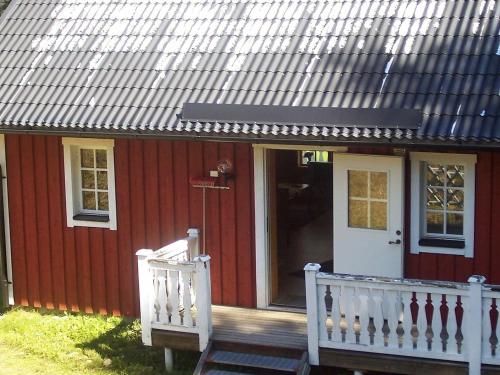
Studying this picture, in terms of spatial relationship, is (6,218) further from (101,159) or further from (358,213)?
(358,213)

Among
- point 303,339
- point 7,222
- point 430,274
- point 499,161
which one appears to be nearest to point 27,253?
point 7,222

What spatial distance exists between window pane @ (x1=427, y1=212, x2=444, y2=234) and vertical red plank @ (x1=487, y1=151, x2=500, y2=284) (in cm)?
61

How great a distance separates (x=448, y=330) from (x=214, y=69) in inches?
177

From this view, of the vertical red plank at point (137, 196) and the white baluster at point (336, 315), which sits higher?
the vertical red plank at point (137, 196)

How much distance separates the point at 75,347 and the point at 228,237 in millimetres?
2304

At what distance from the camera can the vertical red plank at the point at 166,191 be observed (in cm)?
1243

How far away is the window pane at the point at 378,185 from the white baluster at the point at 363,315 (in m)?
1.51

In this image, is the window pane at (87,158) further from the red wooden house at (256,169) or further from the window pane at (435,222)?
the window pane at (435,222)

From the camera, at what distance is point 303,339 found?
35.9 ft

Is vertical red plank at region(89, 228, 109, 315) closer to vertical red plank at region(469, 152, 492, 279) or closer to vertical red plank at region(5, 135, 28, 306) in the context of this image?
vertical red plank at region(5, 135, 28, 306)

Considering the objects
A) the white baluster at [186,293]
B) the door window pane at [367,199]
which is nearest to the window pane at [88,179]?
the white baluster at [186,293]

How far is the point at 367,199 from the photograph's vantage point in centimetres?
1143

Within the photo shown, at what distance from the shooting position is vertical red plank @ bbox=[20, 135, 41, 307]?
13156mm

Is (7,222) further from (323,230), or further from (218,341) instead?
(323,230)
